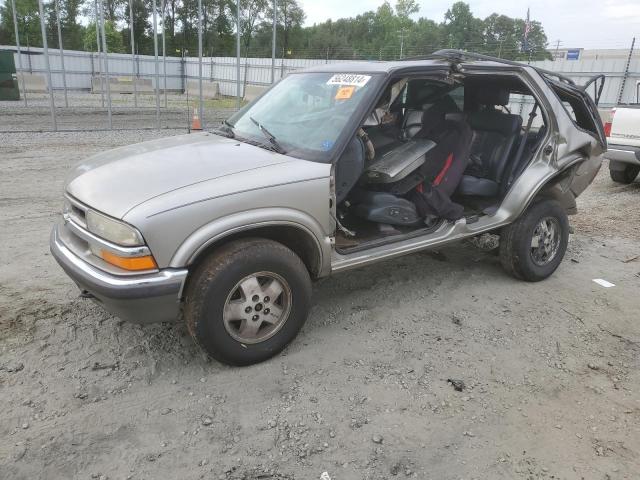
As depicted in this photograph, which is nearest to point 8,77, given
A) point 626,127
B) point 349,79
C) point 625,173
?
point 349,79

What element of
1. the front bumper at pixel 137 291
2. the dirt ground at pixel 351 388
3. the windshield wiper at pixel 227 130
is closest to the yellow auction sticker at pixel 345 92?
the windshield wiper at pixel 227 130

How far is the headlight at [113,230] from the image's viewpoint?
269 cm

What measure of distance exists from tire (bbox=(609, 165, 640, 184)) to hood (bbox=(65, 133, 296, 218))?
837cm

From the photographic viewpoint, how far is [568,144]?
4.61 meters

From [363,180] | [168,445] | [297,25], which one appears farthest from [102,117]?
[297,25]

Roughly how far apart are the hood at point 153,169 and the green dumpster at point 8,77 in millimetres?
20418

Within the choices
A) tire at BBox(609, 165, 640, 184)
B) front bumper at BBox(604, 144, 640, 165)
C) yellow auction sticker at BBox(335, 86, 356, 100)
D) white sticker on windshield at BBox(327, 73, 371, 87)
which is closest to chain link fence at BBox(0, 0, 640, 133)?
tire at BBox(609, 165, 640, 184)

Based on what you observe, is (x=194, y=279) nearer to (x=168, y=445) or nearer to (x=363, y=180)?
(x=168, y=445)

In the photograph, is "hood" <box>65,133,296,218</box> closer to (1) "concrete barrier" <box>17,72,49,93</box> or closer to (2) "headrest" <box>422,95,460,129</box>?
(2) "headrest" <box>422,95,460,129</box>

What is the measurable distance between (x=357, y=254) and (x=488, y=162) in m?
1.96

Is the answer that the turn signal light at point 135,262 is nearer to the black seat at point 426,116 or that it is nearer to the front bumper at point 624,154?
the black seat at point 426,116

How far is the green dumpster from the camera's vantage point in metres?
19.8

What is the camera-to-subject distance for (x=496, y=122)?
15.9 ft

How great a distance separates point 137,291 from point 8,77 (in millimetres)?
22016
